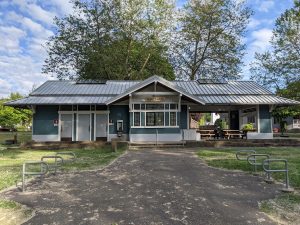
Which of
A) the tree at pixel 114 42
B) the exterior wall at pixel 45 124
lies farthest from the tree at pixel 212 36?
the exterior wall at pixel 45 124

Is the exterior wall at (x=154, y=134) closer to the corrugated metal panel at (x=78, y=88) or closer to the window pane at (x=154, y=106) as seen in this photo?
the window pane at (x=154, y=106)

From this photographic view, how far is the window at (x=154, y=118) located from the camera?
21.2 meters

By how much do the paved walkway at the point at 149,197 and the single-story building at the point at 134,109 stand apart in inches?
419

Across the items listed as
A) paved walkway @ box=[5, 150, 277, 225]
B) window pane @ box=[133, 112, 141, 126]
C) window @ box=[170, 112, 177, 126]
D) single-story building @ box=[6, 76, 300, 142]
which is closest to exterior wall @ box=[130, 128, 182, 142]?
single-story building @ box=[6, 76, 300, 142]

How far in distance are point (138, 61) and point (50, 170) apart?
27009mm

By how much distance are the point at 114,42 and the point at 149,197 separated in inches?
1183

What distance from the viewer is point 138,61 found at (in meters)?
36.1

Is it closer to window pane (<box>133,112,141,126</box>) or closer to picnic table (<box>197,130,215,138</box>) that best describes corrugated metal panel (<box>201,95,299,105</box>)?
picnic table (<box>197,130,215,138</box>)

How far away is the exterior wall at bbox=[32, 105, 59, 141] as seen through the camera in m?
22.1

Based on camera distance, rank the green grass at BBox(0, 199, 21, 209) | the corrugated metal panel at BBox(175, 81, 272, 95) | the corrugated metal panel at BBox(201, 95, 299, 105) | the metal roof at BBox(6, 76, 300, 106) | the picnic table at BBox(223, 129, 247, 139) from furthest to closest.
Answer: the corrugated metal panel at BBox(175, 81, 272, 95)
the picnic table at BBox(223, 129, 247, 139)
the corrugated metal panel at BBox(201, 95, 299, 105)
the metal roof at BBox(6, 76, 300, 106)
the green grass at BBox(0, 199, 21, 209)

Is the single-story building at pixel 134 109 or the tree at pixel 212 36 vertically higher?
the tree at pixel 212 36

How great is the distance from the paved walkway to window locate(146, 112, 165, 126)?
Answer: 10811 mm

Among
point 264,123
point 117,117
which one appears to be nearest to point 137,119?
point 117,117

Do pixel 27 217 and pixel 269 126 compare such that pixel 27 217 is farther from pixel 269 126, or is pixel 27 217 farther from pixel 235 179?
pixel 269 126
